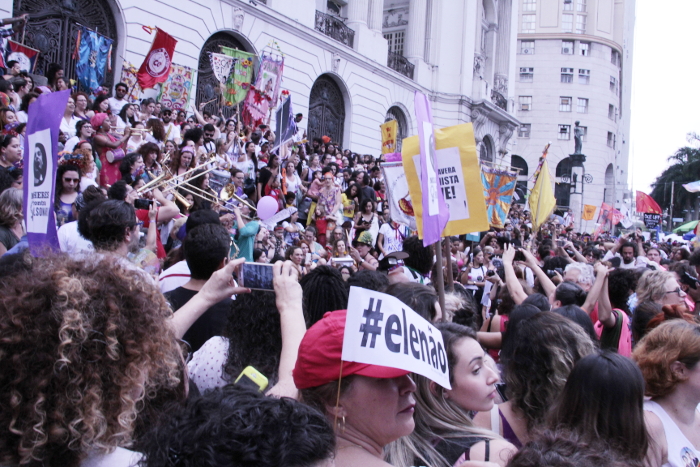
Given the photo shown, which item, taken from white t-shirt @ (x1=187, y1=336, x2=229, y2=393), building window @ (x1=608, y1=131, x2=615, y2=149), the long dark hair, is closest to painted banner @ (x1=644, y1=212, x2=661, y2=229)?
the long dark hair

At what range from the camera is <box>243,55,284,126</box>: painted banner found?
15.8 m

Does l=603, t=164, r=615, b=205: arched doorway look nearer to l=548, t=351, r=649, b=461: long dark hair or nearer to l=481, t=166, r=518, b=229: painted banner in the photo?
l=481, t=166, r=518, b=229: painted banner

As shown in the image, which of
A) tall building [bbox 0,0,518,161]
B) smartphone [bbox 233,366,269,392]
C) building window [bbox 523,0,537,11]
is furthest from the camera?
building window [bbox 523,0,537,11]

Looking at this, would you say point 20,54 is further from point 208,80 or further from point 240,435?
point 240,435

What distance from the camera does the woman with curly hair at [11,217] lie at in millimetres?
4355

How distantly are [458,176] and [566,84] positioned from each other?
5604 centimetres

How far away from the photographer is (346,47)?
23141mm

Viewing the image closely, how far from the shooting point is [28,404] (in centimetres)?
135

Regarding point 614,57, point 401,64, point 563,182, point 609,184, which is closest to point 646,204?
point 401,64

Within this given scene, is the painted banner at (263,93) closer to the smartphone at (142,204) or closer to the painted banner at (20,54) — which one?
the painted banner at (20,54)

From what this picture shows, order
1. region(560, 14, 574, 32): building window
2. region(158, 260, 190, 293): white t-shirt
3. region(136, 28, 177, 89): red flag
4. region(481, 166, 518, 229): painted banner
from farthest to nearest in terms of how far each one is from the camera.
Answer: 1. region(560, 14, 574, 32): building window
2. region(136, 28, 177, 89): red flag
3. region(481, 166, 518, 229): painted banner
4. region(158, 260, 190, 293): white t-shirt

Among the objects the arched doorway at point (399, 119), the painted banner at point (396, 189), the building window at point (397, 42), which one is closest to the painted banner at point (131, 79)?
the painted banner at point (396, 189)

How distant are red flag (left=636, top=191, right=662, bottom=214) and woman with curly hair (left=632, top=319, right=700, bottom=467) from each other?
1081 inches

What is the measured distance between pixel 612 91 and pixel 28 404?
64611 millimetres
